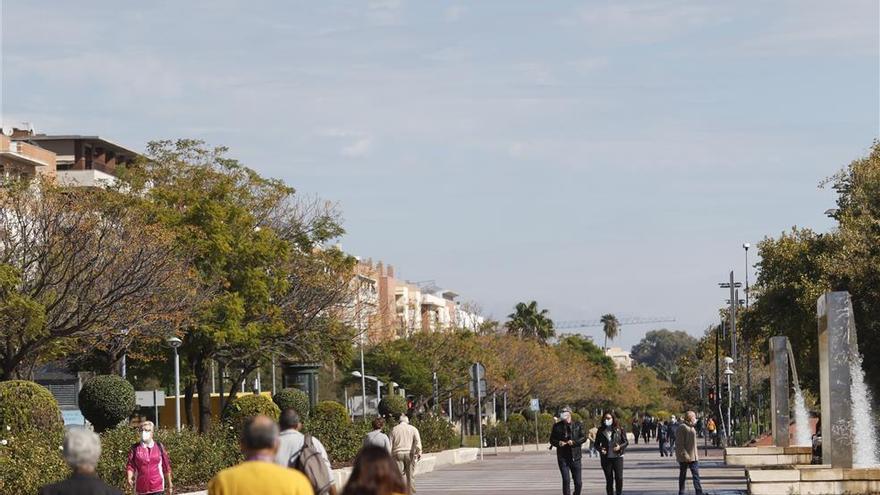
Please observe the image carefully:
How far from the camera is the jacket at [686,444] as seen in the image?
87.9ft

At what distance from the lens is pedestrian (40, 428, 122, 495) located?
850 cm

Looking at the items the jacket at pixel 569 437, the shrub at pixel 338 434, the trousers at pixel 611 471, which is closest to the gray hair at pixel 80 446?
the jacket at pixel 569 437

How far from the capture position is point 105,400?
28.6 meters

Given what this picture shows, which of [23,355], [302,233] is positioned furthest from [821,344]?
[302,233]

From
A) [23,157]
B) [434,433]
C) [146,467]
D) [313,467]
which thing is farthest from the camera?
[23,157]

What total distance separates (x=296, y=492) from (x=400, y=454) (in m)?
16.7

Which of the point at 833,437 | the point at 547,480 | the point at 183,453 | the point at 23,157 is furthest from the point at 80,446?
the point at 23,157

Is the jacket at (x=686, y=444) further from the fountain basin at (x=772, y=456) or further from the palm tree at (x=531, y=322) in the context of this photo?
the palm tree at (x=531, y=322)

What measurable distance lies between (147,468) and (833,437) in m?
8.62

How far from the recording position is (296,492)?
25.0ft

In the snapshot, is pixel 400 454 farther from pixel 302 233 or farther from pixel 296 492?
pixel 302 233

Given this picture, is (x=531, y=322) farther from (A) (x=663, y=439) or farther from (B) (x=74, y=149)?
(A) (x=663, y=439)

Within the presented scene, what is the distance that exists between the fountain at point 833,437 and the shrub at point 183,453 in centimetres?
921

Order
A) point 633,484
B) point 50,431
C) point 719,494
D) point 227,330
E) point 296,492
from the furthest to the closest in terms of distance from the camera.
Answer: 1. point 227,330
2. point 633,484
3. point 719,494
4. point 50,431
5. point 296,492
